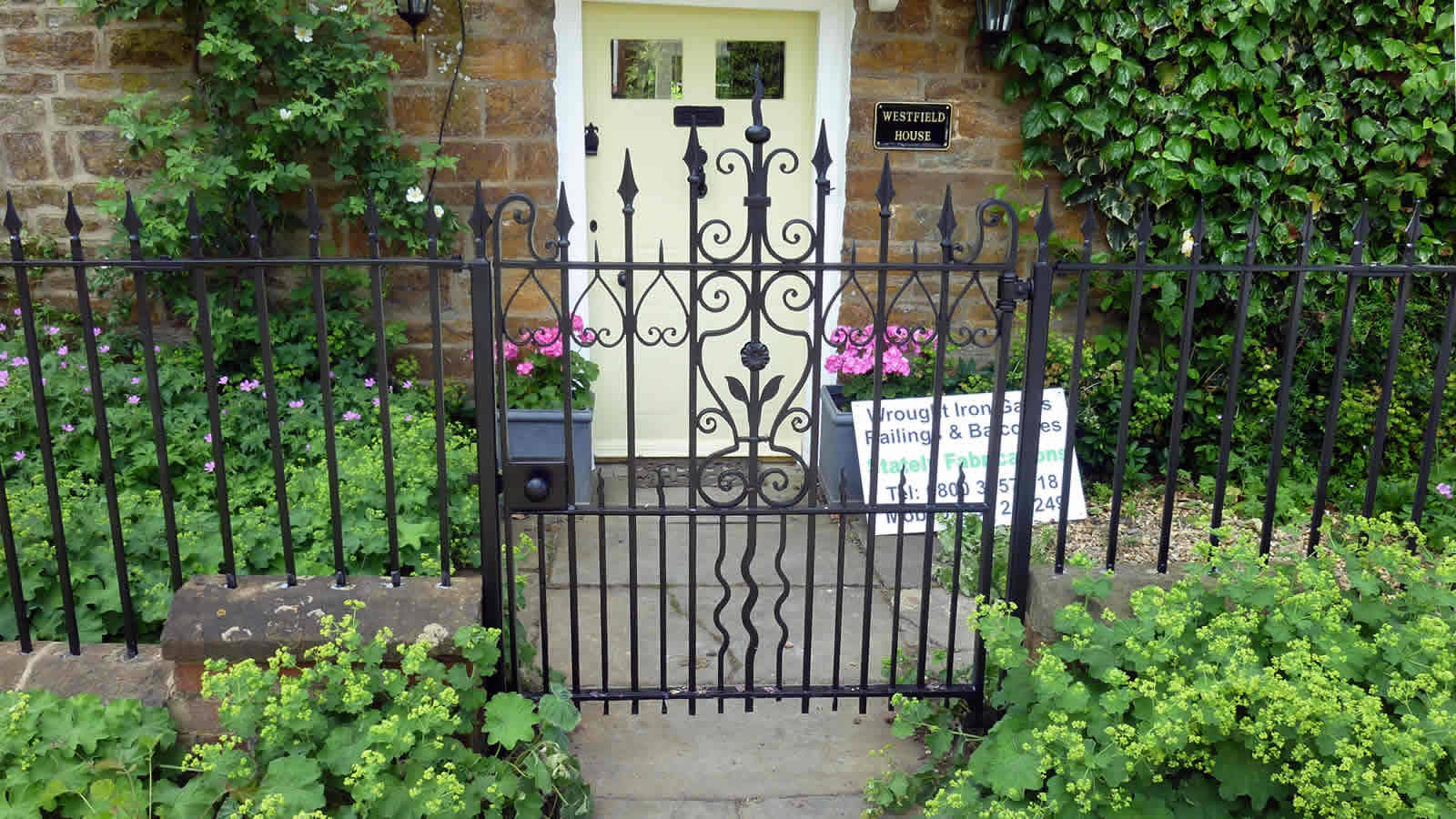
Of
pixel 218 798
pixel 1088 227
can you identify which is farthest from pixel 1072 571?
pixel 218 798

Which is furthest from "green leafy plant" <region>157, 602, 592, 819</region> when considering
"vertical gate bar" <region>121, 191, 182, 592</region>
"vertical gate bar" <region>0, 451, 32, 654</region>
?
"vertical gate bar" <region>0, 451, 32, 654</region>

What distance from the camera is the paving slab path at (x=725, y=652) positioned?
2457 millimetres

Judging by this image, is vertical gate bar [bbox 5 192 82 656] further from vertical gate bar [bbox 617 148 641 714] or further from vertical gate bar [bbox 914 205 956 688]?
vertical gate bar [bbox 914 205 956 688]

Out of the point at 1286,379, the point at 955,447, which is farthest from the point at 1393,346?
the point at 955,447

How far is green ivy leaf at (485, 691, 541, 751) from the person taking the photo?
2.18 meters

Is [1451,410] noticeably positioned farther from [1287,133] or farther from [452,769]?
[452,769]

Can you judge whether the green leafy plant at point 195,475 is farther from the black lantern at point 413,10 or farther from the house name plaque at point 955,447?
the house name plaque at point 955,447

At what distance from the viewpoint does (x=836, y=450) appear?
174 inches

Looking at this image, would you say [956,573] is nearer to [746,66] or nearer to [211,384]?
[211,384]

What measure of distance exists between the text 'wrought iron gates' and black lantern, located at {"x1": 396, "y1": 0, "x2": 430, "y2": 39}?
2.86 feet

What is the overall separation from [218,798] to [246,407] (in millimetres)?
2195

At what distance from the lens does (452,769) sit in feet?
6.76

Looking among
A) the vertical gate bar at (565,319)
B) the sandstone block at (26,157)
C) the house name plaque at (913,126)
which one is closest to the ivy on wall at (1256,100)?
the house name plaque at (913,126)

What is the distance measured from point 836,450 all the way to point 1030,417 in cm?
207
